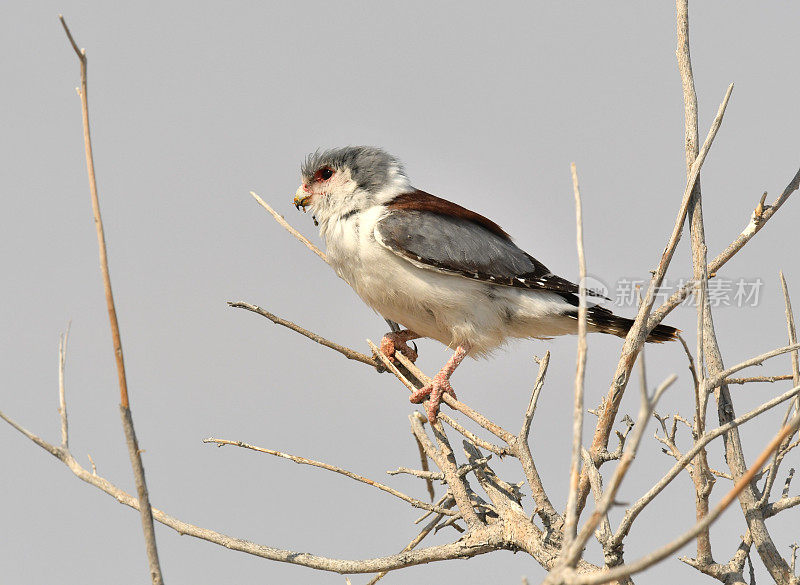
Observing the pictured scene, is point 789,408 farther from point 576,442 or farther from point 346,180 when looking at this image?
point 346,180

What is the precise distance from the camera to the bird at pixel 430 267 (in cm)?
402

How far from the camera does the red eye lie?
14.5 feet

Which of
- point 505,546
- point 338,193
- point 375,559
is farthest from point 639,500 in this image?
point 338,193

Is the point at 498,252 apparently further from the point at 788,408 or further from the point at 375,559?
the point at 375,559

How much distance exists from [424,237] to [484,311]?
1.60 feet

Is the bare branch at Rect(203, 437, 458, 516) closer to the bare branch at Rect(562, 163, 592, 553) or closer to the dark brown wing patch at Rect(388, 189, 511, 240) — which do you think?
the bare branch at Rect(562, 163, 592, 553)

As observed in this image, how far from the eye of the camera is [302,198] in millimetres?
4414

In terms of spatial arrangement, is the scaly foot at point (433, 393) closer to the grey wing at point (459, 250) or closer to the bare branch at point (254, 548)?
the grey wing at point (459, 250)

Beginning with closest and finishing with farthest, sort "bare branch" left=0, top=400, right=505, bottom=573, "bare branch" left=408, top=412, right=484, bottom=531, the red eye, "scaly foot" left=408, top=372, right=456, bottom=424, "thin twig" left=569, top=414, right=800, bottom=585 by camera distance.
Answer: "thin twig" left=569, top=414, right=800, bottom=585 < "bare branch" left=0, top=400, right=505, bottom=573 < "bare branch" left=408, top=412, right=484, bottom=531 < "scaly foot" left=408, top=372, right=456, bottom=424 < the red eye

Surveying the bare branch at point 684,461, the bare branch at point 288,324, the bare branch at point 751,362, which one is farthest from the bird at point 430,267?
the bare branch at point 684,461

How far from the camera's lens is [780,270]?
2.99 meters

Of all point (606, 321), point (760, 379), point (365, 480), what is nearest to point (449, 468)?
point (365, 480)

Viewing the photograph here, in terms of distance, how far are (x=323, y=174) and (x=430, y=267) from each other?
34.9 inches

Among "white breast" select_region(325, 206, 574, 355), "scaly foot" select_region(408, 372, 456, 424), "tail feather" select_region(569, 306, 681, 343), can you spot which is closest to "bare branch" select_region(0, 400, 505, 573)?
"scaly foot" select_region(408, 372, 456, 424)
